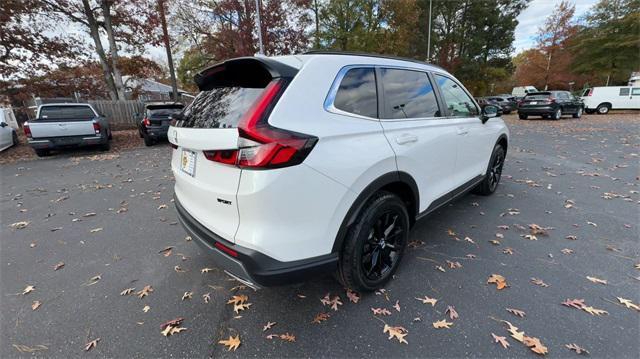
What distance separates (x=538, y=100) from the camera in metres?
15.9

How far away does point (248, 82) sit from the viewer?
1923 millimetres

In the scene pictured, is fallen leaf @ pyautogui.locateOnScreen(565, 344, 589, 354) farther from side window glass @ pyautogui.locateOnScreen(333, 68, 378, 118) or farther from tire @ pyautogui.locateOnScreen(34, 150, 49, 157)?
tire @ pyautogui.locateOnScreen(34, 150, 49, 157)

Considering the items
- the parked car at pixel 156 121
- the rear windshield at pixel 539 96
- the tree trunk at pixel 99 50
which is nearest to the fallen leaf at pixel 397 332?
the parked car at pixel 156 121

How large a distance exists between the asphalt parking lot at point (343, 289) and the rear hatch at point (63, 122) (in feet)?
15.1

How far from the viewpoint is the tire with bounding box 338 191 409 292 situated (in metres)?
2.04

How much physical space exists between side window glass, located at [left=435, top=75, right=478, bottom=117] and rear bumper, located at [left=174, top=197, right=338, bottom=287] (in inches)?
88.8

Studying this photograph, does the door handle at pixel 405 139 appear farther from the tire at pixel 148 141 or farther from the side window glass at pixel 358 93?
the tire at pixel 148 141

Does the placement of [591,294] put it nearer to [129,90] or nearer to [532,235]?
[532,235]

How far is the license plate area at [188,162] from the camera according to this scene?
2018 millimetres

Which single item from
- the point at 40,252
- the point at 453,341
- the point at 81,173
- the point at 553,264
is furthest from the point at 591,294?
the point at 81,173

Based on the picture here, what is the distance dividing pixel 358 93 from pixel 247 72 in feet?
2.64

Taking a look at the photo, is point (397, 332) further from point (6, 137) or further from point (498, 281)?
point (6, 137)

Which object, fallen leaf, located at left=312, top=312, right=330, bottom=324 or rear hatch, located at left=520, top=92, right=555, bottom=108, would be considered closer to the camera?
fallen leaf, located at left=312, top=312, right=330, bottom=324

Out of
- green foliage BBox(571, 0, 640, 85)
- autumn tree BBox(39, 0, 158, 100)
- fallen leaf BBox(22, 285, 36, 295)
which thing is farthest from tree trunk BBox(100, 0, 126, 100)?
green foliage BBox(571, 0, 640, 85)
